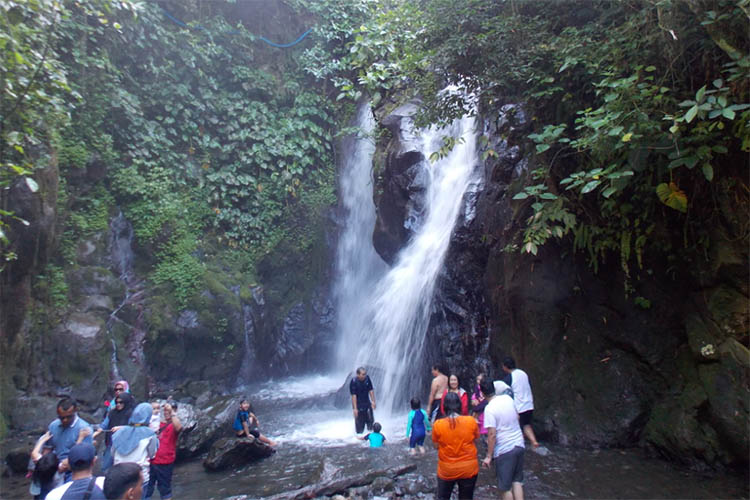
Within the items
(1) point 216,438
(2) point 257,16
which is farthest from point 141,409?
(2) point 257,16

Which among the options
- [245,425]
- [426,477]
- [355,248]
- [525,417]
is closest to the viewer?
[426,477]

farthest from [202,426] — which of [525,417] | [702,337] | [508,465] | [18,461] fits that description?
[702,337]

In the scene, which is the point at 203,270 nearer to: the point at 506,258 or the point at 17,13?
the point at 17,13

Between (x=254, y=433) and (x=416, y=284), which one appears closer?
(x=254, y=433)

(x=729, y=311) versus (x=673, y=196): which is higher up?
(x=673, y=196)

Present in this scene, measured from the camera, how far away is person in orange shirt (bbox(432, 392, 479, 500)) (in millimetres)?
4473

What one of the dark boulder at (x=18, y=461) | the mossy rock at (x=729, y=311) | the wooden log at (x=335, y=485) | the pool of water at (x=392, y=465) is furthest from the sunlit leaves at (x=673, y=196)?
the dark boulder at (x=18, y=461)

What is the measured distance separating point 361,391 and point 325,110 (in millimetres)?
12320

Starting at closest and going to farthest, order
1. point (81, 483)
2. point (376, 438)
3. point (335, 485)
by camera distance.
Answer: point (81, 483) → point (335, 485) → point (376, 438)

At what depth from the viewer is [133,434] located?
4.70 meters

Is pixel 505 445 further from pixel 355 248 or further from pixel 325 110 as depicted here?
pixel 325 110

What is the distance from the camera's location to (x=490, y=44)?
24.2 ft

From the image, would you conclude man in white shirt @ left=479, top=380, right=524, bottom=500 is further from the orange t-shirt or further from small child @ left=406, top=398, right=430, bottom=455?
small child @ left=406, top=398, right=430, bottom=455

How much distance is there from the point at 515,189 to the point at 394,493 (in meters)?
5.12
